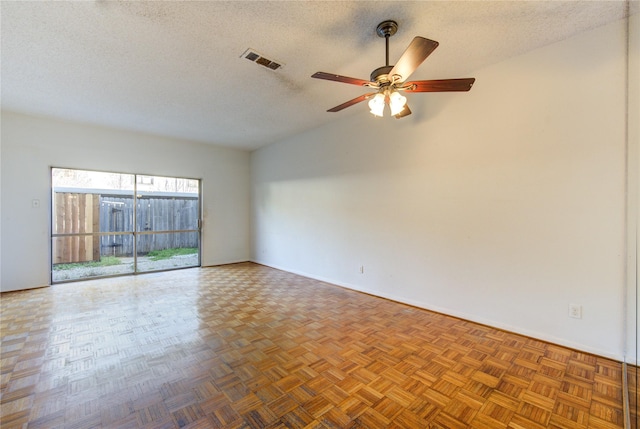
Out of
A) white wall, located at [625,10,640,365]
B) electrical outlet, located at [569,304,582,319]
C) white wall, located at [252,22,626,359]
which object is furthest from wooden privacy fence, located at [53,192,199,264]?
white wall, located at [625,10,640,365]

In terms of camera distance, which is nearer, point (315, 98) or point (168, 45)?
point (168, 45)

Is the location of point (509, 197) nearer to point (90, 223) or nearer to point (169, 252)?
point (169, 252)

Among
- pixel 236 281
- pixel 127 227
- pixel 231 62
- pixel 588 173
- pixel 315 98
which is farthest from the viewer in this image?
pixel 127 227

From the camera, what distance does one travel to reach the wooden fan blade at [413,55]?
59.6 inches

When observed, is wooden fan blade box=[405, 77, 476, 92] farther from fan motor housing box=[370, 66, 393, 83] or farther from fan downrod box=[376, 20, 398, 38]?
fan downrod box=[376, 20, 398, 38]

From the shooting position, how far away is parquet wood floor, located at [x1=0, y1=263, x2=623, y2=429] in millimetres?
1544

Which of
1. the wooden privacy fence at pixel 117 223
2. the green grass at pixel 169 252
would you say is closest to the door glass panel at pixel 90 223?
the wooden privacy fence at pixel 117 223

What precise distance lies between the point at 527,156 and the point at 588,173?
45 centimetres

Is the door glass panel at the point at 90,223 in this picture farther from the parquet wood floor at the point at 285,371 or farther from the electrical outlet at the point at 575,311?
the electrical outlet at the point at 575,311

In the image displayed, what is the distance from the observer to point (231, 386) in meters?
1.81

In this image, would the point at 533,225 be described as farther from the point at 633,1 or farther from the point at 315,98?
the point at 315,98

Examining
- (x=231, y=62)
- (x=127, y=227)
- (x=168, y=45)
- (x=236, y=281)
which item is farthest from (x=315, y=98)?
(x=127, y=227)

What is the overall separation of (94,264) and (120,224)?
0.81 metres

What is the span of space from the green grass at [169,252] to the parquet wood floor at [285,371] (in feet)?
6.70
